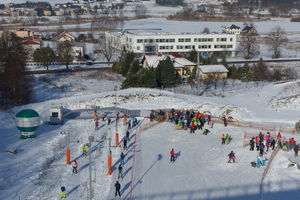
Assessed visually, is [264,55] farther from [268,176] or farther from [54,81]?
[268,176]

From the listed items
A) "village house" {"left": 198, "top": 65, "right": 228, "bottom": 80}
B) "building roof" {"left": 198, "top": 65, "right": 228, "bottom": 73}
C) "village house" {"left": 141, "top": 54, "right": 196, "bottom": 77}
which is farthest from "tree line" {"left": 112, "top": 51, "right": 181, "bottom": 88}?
"village house" {"left": 141, "top": 54, "right": 196, "bottom": 77}

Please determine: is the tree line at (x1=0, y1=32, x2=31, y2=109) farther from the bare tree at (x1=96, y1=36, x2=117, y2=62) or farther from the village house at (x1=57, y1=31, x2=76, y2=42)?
the village house at (x1=57, y1=31, x2=76, y2=42)

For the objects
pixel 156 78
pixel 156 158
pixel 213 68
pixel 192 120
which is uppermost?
pixel 213 68

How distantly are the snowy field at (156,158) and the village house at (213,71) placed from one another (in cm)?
1034

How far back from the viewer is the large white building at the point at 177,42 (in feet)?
236

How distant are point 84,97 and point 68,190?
787 inches

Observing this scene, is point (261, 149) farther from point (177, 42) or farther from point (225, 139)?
point (177, 42)

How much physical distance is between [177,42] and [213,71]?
88.5 ft

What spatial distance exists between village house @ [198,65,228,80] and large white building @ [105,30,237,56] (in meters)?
23.2

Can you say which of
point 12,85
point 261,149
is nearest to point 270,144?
point 261,149

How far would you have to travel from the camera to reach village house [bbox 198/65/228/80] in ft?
154

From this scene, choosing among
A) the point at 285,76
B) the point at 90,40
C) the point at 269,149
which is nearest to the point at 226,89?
the point at 285,76

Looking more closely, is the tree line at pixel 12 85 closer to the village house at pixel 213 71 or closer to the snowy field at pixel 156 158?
the snowy field at pixel 156 158

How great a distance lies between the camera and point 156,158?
22.7 meters
